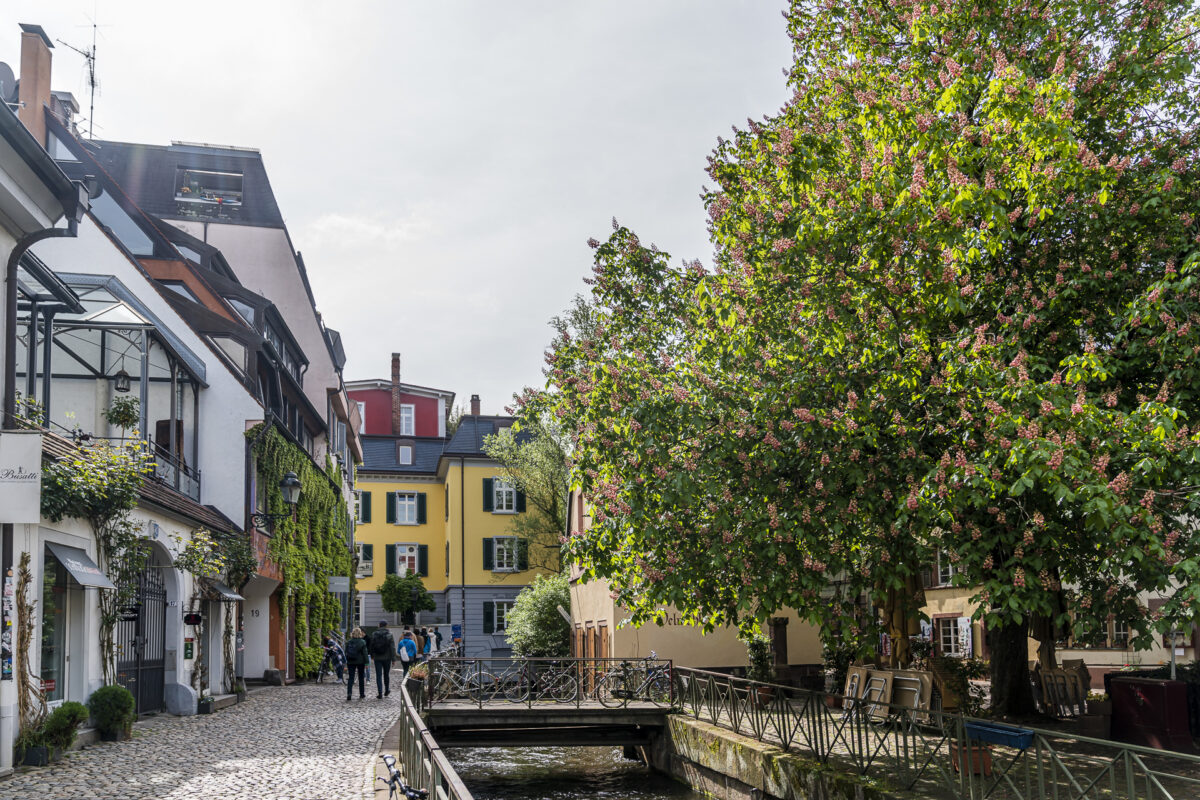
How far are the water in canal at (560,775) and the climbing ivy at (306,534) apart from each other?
7.61 metres

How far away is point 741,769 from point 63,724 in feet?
27.8

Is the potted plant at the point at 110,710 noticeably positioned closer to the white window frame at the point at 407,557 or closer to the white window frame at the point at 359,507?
the white window frame at the point at 359,507

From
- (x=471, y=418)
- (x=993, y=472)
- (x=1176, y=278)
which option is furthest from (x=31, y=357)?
(x=471, y=418)

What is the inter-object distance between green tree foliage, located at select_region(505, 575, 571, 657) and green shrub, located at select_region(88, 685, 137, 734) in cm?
2151

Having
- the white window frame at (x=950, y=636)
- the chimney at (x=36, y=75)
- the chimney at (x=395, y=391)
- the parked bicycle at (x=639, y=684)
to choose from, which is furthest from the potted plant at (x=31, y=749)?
the chimney at (x=395, y=391)

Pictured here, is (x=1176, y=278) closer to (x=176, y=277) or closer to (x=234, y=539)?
(x=234, y=539)

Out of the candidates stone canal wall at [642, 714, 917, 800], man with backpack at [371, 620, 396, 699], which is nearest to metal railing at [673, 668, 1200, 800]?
stone canal wall at [642, 714, 917, 800]

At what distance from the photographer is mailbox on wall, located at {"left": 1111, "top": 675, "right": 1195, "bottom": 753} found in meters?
13.3

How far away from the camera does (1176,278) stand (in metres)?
9.73

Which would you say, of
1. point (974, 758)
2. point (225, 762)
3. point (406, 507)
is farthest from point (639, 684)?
point (406, 507)

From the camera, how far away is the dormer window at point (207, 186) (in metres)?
34.7

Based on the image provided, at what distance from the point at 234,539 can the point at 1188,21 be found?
714 inches

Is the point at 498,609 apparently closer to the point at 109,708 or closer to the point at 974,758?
the point at 109,708

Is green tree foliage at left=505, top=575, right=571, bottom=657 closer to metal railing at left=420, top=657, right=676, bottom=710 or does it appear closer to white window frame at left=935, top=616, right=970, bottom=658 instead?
white window frame at left=935, top=616, right=970, bottom=658
